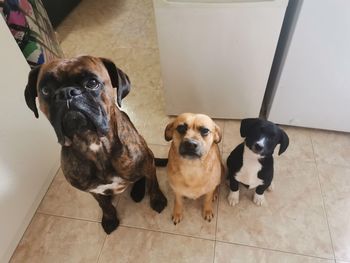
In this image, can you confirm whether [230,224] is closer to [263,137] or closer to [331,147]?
[263,137]

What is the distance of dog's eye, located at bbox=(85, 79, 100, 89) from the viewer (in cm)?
78

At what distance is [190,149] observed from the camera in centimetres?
98

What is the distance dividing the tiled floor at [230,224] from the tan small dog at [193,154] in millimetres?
244

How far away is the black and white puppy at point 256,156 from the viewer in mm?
1068

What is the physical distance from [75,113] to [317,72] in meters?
1.21

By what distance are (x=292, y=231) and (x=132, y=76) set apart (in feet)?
5.01

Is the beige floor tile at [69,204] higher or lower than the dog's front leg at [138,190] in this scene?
lower

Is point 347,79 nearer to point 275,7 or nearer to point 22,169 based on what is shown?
point 275,7

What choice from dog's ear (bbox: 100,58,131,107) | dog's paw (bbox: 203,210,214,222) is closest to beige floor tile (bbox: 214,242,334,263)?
dog's paw (bbox: 203,210,214,222)

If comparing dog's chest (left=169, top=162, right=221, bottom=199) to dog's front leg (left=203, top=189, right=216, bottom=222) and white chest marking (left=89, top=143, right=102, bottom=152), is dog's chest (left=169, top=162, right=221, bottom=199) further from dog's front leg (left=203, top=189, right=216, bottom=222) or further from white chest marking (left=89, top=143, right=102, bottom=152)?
white chest marking (left=89, top=143, right=102, bottom=152)

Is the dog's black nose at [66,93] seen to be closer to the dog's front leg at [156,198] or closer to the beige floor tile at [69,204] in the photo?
the dog's front leg at [156,198]

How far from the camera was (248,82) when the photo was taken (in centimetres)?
155

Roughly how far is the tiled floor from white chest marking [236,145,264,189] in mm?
223

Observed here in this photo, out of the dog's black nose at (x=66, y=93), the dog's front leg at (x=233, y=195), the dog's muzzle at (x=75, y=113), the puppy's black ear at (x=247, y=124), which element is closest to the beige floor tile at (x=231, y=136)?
the dog's front leg at (x=233, y=195)
